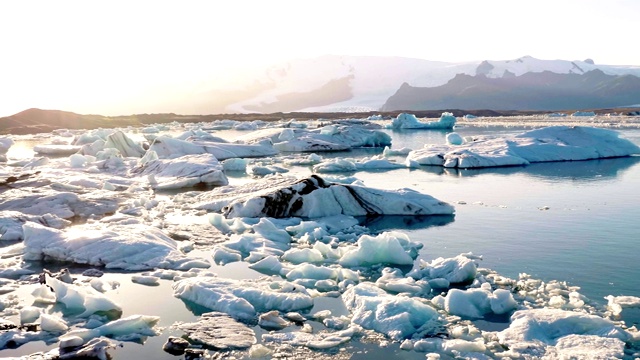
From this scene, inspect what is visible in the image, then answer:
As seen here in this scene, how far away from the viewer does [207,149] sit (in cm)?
2080

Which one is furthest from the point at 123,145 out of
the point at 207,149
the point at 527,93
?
the point at 527,93

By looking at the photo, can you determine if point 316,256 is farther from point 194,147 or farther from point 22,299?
point 194,147

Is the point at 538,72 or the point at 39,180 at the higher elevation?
the point at 538,72

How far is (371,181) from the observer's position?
46.7ft

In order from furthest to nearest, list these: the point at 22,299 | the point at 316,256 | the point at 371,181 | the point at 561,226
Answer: the point at 371,181 < the point at 561,226 < the point at 316,256 < the point at 22,299

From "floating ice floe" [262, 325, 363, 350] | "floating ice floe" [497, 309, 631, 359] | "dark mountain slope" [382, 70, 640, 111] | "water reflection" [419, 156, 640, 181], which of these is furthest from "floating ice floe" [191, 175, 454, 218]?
"dark mountain slope" [382, 70, 640, 111]

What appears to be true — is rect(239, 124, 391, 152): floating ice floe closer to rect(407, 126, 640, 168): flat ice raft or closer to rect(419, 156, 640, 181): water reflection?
rect(407, 126, 640, 168): flat ice raft

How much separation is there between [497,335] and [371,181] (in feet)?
32.0

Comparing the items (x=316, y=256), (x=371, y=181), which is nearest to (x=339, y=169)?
(x=371, y=181)

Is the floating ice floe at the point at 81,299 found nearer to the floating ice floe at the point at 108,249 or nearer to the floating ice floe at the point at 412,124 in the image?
the floating ice floe at the point at 108,249

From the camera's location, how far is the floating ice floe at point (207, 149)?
19.6 m

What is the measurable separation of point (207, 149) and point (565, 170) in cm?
1241

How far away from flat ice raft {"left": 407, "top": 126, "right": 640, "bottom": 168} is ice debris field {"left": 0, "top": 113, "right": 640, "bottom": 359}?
7689mm

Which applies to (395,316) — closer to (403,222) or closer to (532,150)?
(403,222)
